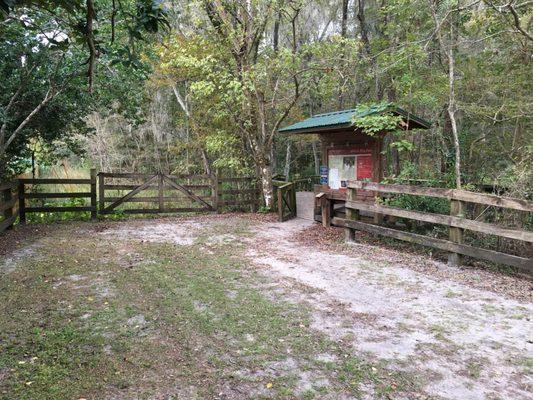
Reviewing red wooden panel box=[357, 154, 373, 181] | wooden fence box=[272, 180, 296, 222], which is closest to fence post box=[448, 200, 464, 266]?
red wooden panel box=[357, 154, 373, 181]

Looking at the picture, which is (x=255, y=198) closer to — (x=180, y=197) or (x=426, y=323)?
(x=180, y=197)

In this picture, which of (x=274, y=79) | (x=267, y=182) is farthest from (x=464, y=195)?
(x=274, y=79)

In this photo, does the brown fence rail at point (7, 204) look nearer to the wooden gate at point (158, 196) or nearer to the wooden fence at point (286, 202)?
the wooden gate at point (158, 196)

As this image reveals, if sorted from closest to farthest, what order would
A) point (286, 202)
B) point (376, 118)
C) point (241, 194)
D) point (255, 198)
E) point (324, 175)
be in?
point (376, 118) → point (324, 175) → point (286, 202) → point (255, 198) → point (241, 194)

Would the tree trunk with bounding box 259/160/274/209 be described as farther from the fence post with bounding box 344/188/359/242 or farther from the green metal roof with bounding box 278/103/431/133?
the fence post with bounding box 344/188/359/242

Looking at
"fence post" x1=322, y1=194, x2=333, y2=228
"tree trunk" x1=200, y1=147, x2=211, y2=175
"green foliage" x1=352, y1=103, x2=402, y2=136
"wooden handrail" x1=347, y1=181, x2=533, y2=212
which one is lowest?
"fence post" x1=322, y1=194, x2=333, y2=228

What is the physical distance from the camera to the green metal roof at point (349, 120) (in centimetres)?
822

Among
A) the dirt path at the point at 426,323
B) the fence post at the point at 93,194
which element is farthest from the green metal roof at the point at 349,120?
the fence post at the point at 93,194

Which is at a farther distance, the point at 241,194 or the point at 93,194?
the point at 241,194

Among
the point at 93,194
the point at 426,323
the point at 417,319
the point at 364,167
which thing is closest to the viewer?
the point at 426,323

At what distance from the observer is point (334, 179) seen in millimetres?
10555

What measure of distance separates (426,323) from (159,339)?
2.67m

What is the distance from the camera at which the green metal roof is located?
8219 mm

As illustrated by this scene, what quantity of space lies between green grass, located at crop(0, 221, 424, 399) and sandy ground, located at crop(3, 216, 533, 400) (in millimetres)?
244
